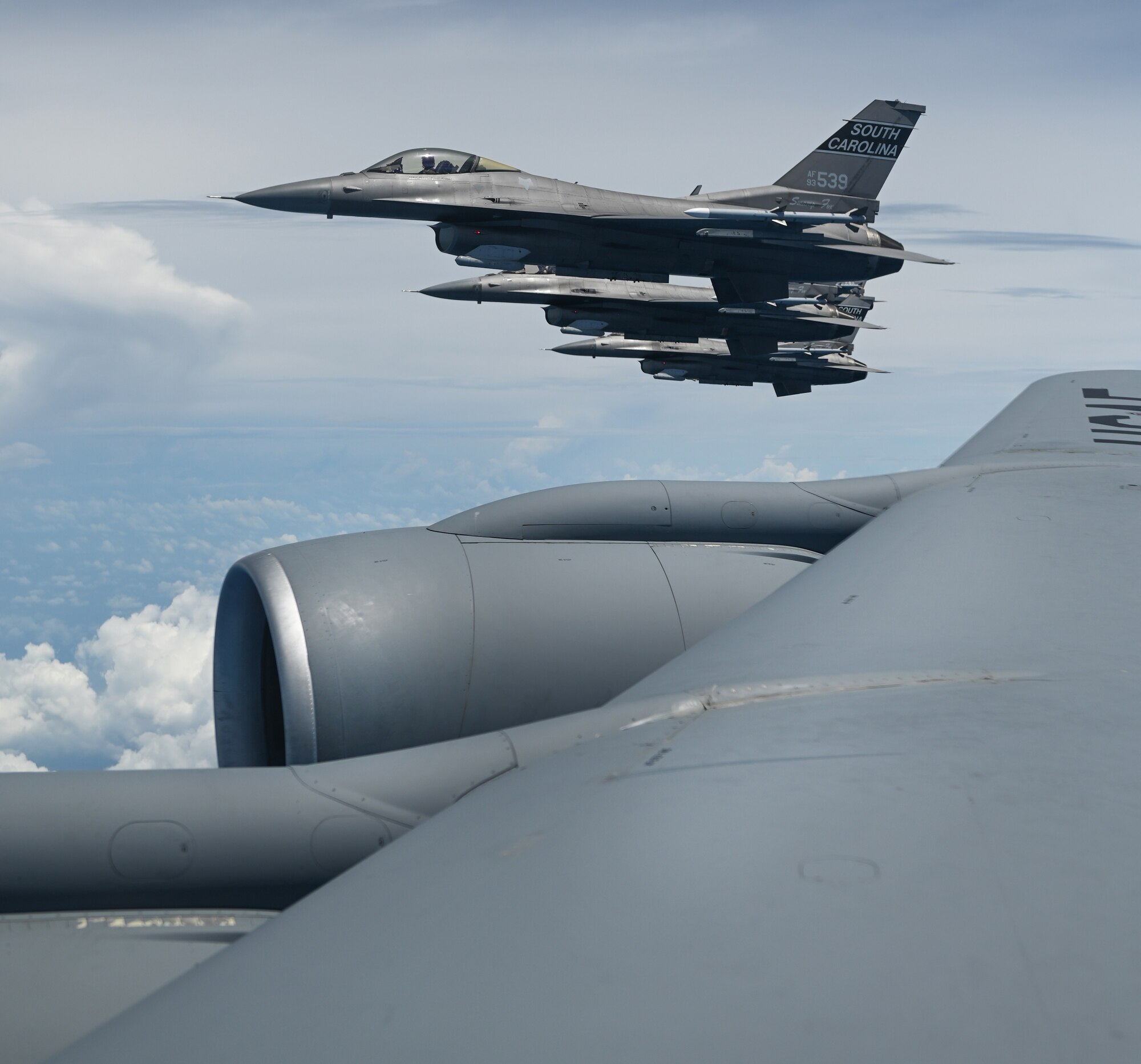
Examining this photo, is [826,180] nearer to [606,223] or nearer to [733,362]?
[733,362]

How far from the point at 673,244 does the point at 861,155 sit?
13.1m

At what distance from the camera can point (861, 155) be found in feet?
125

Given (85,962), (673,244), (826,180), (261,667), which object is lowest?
(261,667)

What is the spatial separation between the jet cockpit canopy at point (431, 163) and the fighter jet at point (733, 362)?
15073mm

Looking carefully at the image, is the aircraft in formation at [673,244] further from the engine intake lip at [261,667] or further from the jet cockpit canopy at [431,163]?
the engine intake lip at [261,667]

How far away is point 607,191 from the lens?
29219 mm

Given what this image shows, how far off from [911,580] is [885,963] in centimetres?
287

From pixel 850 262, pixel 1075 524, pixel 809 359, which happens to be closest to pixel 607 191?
pixel 850 262

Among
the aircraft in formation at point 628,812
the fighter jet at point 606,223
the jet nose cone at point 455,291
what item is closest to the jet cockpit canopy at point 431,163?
the fighter jet at point 606,223

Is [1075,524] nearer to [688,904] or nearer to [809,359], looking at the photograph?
[688,904]

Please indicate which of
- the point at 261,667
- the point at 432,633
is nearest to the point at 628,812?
the point at 432,633

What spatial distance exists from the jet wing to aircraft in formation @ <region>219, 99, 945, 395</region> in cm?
2621

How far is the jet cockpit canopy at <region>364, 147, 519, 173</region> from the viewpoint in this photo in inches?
1057

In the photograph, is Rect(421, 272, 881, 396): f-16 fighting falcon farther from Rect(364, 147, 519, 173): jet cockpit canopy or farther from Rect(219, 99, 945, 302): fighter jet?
Rect(364, 147, 519, 173): jet cockpit canopy
